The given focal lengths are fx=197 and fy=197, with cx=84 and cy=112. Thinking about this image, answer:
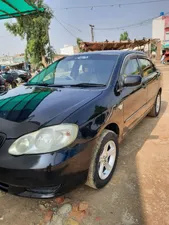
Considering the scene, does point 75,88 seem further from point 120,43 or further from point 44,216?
point 120,43

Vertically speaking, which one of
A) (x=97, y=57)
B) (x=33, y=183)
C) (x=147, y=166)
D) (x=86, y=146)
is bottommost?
(x=147, y=166)

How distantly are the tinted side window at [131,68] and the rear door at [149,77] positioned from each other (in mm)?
241

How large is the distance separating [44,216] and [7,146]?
820 millimetres

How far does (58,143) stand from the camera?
1.70m

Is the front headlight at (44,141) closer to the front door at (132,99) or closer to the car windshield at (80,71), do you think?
the car windshield at (80,71)

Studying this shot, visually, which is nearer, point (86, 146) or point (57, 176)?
point (57, 176)

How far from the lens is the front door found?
278 cm

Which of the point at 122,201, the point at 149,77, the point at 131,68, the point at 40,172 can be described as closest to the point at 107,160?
the point at 122,201

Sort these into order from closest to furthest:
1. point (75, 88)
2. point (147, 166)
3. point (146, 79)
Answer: point (75, 88) → point (147, 166) → point (146, 79)

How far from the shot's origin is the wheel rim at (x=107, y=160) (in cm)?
223

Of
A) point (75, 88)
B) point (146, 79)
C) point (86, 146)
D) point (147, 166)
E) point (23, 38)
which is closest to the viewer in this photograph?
point (86, 146)

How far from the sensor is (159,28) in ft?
109

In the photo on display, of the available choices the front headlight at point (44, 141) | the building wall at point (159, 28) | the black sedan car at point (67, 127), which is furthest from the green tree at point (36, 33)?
the building wall at point (159, 28)

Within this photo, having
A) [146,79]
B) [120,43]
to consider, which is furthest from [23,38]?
[146,79]
